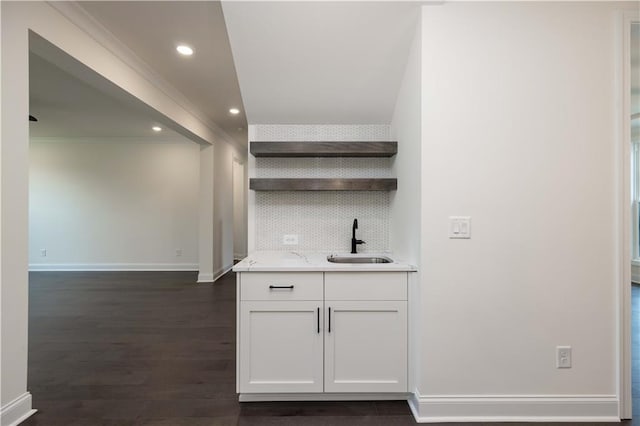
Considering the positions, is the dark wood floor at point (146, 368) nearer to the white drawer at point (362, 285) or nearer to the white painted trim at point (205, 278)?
the white drawer at point (362, 285)

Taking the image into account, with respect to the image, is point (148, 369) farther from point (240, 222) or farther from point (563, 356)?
point (240, 222)

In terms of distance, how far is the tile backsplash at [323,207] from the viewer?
272cm

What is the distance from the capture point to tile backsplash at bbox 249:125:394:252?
2717 mm

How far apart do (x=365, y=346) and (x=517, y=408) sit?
0.89m

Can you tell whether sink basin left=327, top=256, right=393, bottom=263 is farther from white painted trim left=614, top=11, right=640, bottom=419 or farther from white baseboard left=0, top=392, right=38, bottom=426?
white baseboard left=0, top=392, right=38, bottom=426

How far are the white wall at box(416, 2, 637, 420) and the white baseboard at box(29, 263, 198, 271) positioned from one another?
214 inches

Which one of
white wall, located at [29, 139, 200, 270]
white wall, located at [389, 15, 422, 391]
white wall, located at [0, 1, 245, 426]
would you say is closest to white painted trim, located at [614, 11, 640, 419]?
white wall, located at [389, 15, 422, 391]

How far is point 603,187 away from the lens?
1.75 metres

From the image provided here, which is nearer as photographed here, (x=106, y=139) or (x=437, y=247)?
(x=437, y=247)

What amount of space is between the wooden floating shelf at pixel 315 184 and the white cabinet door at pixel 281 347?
980 millimetres

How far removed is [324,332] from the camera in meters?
1.88

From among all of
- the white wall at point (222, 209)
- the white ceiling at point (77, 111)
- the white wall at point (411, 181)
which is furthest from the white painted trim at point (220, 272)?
the white wall at point (411, 181)

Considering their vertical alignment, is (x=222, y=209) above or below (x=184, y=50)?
below

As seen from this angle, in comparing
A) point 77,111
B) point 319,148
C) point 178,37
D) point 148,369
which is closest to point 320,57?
point 319,148
